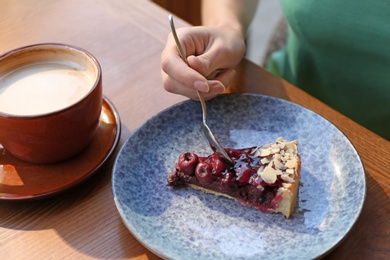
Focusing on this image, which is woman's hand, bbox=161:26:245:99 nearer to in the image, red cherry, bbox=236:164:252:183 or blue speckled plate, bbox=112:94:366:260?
blue speckled plate, bbox=112:94:366:260

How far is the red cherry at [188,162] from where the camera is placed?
805 mm

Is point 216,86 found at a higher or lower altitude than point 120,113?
higher

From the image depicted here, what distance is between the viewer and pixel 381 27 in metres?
1.07

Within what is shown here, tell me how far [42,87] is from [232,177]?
35cm

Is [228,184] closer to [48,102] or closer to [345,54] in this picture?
[48,102]

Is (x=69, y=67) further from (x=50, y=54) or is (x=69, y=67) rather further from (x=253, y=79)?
(x=253, y=79)

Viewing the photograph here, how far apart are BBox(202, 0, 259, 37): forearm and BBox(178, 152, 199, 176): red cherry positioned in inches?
13.4

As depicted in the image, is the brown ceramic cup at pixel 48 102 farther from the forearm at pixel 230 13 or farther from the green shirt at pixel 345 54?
the green shirt at pixel 345 54

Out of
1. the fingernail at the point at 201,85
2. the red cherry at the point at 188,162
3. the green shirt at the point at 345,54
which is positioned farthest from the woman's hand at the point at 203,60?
the green shirt at the point at 345,54

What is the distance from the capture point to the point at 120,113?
0.96 m

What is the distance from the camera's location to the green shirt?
1084 mm

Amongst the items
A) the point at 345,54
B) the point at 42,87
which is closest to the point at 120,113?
the point at 42,87

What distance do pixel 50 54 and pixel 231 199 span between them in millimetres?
407

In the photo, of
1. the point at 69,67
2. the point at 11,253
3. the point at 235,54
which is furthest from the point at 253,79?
the point at 11,253
